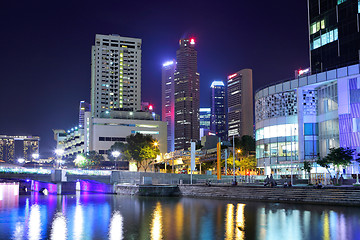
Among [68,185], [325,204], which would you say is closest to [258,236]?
[325,204]

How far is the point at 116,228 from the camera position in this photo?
28391mm

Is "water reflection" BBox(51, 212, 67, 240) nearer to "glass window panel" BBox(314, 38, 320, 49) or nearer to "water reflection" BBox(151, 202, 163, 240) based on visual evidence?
"water reflection" BBox(151, 202, 163, 240)

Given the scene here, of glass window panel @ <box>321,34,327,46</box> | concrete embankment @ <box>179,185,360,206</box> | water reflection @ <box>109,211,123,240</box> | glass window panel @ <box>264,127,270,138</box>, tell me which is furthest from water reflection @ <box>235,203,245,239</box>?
glass window panel @ <box>321,34,327,46</box>

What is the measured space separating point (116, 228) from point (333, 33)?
77.6m

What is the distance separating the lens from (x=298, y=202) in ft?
151

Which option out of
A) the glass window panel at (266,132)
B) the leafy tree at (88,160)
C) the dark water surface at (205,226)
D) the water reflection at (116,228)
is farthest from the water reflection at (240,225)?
the leafy tree at (88,160)

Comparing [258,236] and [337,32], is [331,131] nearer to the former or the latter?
[337,32]

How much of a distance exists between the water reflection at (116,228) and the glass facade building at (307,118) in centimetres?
5308

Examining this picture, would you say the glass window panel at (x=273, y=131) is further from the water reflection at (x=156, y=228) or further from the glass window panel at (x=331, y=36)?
the water reflection at (x=156, y=228)

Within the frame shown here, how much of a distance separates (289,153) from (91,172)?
4445 centimetres

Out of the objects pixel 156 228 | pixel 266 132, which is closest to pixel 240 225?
pixel 156 228

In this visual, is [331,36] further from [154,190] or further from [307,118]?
[154,190]

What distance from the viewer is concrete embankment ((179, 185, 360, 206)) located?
4216 cm

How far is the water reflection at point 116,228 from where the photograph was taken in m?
24.6
